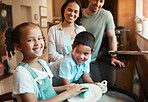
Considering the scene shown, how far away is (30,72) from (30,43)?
0.34 feet

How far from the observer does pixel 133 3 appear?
3.42 m

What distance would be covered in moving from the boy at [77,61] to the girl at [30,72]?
0.16 metres

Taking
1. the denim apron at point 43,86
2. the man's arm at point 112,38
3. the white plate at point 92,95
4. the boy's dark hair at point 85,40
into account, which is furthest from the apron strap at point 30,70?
the man's arm at point 112,38

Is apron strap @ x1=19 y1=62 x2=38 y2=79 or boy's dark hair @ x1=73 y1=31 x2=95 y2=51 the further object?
boy's dark hair @ x1=73 y1=31 x2=95 y2=51

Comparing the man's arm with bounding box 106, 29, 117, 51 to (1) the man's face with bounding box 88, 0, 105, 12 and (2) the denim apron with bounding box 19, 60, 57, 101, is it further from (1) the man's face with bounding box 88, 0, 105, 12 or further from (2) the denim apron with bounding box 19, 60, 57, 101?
(2) the denim apron with bounding box 19, 60, 57, 101

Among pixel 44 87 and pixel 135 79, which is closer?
pixel 44 87

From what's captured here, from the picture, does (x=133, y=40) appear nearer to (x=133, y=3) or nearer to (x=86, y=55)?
(x=133, y=3)

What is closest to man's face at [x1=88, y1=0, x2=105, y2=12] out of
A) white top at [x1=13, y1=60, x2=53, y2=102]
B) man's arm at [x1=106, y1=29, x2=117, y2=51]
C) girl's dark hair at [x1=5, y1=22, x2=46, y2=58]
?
man's arm at [x1=106, y1=29, x2=117, y2=51]

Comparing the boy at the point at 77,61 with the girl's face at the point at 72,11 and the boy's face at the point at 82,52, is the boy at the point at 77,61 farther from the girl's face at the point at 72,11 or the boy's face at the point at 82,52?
the girl's face at the point at 72,11

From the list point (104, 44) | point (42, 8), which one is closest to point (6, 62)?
point (42, 8)

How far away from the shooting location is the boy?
75cm

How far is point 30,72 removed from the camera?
58 centimetres

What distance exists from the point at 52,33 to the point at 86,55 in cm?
46

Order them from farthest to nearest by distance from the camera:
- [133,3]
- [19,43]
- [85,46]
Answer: [133,3] < [85,46] < [19,43]
